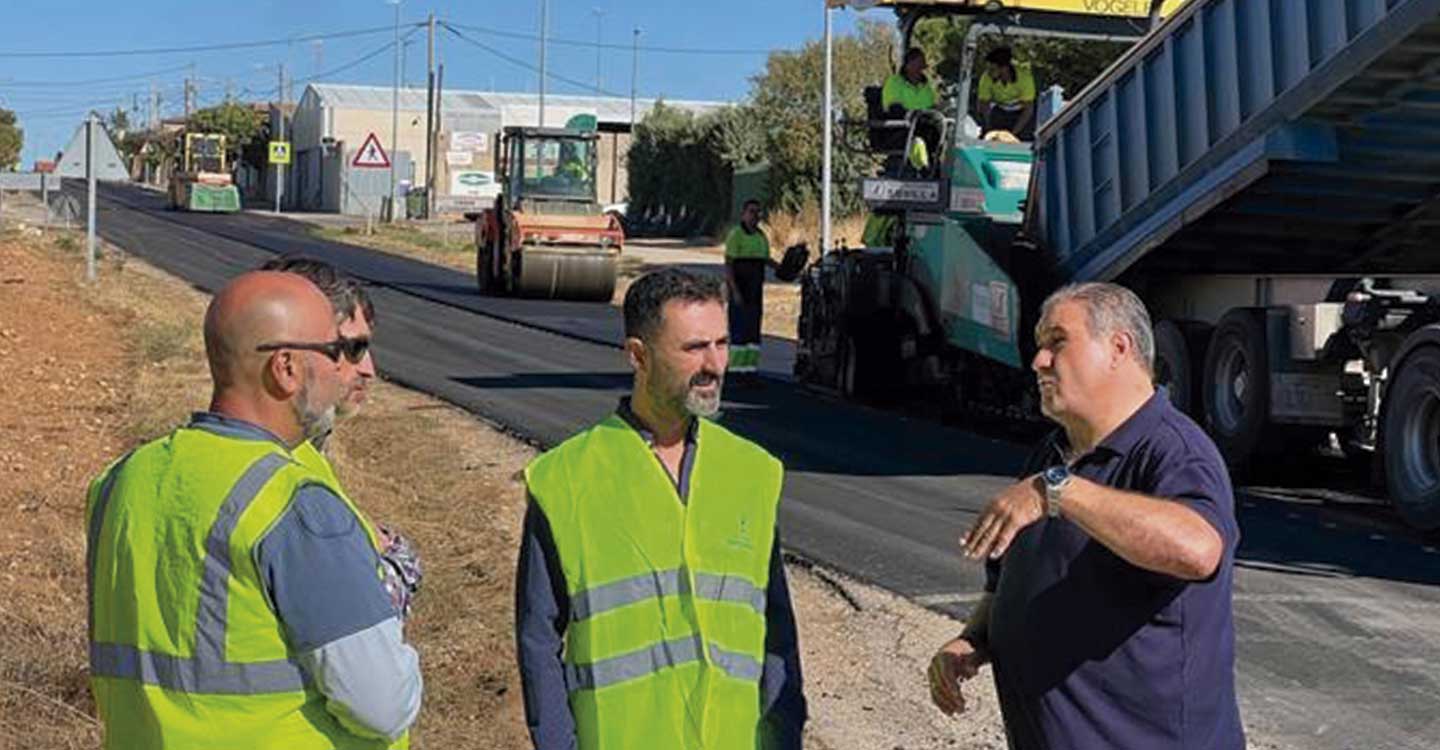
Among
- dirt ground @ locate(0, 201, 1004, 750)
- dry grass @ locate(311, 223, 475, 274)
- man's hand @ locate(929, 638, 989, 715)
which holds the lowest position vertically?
dirt ground @ locate(0, 201, 1004, 750)

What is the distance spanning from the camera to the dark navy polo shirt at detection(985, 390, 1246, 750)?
133 inches

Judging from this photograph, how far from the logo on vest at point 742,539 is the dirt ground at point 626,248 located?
22.9 m

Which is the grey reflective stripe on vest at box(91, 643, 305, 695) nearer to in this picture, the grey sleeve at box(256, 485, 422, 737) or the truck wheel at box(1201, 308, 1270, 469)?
the grey sleeve at box(256, 485, 422, 737)

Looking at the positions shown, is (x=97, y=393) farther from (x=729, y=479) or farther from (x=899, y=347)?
(x=729, y=479)

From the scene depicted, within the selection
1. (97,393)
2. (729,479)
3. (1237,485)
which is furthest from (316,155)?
(729,479)

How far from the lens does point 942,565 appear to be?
9.49 m

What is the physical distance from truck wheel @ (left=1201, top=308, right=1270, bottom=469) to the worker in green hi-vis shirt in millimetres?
5869

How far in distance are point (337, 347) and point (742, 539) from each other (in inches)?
35.3

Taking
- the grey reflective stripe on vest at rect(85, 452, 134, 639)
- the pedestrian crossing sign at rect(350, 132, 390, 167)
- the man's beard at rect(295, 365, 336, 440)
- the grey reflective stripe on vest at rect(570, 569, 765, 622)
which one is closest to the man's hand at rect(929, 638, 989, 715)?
the grey reflective stripe on vest at rect(570, 569, 765, 622)

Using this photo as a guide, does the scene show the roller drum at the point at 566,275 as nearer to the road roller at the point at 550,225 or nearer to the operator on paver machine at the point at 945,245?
the road roller at the point at 550,225

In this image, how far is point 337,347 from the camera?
309 centimetres

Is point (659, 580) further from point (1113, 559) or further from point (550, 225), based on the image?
point (550, 225)

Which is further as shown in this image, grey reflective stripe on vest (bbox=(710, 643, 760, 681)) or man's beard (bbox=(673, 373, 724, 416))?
man's beard (bbox=(673, 373, 724, 416))

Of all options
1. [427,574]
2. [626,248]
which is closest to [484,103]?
[626,248]
